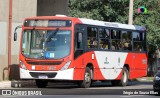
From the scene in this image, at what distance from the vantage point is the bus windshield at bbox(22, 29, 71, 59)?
26.0 m

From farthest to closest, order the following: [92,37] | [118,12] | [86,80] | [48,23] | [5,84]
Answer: [118,12]
[92,37]
[5,84]
[86,80]
[48,23]

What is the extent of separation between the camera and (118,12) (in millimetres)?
46500

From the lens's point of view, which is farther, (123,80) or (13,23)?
(123,80)

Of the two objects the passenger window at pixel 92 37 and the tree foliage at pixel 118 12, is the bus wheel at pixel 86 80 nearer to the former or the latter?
the passenger window at pixel 92 37

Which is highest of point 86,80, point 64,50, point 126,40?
point 126,40

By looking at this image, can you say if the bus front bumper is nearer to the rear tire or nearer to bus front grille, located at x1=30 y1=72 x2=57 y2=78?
bus front grille, located at x1=30 y1=72 x2=57 y2=78

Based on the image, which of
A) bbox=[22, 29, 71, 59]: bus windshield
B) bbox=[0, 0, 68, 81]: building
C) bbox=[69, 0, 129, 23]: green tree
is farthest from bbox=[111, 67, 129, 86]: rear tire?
bbox=[69, 0, 129, 23]: green tree

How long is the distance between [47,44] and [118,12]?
2096cm

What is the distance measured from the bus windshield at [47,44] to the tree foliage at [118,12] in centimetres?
1900

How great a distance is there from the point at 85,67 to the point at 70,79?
60.1 inches

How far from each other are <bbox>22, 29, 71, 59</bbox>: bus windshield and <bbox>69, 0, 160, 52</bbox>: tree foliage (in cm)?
1900

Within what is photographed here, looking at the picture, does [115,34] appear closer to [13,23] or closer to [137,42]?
[137,42]

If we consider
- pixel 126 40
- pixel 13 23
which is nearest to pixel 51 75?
pixel 13 23

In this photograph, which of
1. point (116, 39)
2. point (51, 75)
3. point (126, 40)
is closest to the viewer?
point (51, 75)
